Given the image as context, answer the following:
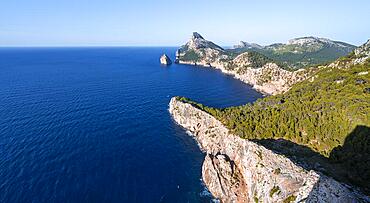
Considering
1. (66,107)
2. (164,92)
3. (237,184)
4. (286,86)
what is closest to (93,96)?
(66,107)

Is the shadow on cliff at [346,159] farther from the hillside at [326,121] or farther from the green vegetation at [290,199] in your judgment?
the green vegetation at [290,199]

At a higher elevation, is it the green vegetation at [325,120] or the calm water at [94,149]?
the green vegetation at [325,120]

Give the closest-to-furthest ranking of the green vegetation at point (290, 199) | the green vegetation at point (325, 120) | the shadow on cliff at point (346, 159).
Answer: the green vegetation at point (290, 199) < the shadow on cliff at point (346, 159) < the green vegetation at point (325, 120)

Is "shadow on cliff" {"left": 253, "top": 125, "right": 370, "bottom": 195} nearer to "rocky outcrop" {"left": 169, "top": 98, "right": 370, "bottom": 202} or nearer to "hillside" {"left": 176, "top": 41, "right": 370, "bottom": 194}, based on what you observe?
"hillside" {"left": 176, "top": 41, "right": 370, "bottom": 194}

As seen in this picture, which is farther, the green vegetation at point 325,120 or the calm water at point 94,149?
the calm water at point 94,149

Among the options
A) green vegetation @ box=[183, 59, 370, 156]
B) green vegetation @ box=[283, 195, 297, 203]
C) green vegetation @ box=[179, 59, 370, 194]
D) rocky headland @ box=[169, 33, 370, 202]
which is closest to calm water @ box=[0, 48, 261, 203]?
rocky headland @ box=[169, 33, 370, 202]

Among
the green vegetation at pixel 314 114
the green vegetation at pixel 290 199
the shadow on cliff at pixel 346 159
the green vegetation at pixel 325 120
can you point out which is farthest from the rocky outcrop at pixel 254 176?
the shadow on cliff at pixel 346 159

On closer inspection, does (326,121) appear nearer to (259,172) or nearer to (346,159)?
(346,159)

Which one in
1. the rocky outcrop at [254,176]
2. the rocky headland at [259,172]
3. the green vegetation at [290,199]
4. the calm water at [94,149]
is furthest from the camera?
the calm water at [94,149]
